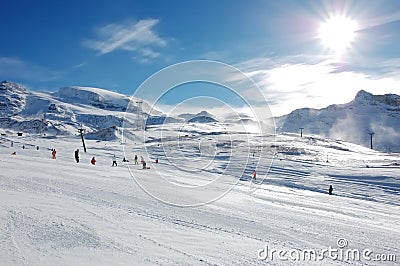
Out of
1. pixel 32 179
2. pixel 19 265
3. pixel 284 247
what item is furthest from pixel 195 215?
pixel 32 179

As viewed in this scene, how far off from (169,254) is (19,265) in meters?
2.60

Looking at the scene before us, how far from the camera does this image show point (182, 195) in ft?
41.5

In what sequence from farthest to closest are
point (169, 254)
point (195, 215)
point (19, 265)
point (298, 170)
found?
point (298, 170) < point (195, 215) < point (169, 254) < point (19, 265)

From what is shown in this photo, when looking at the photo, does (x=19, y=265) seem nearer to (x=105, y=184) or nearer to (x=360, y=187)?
(x=105, y=184)

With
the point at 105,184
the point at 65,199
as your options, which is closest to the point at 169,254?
the point at 65,199

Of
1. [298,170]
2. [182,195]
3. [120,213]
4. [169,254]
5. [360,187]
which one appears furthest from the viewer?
[298,170]

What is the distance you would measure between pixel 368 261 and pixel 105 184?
35.3ft

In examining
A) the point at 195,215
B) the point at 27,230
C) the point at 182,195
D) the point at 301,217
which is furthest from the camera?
the point at 182,195

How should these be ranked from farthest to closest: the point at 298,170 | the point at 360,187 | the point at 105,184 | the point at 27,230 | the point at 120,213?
the point at 298,170
the point at 360,187
the point at 105,184
the point at 120,213
the point at 27,230

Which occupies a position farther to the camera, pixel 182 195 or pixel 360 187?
pixel 360 187

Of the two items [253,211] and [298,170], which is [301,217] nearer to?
[253,211]

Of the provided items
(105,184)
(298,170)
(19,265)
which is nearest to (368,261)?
(19,265)

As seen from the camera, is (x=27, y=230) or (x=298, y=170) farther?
(x=298, y=170)

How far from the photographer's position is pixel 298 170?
40.8 m
